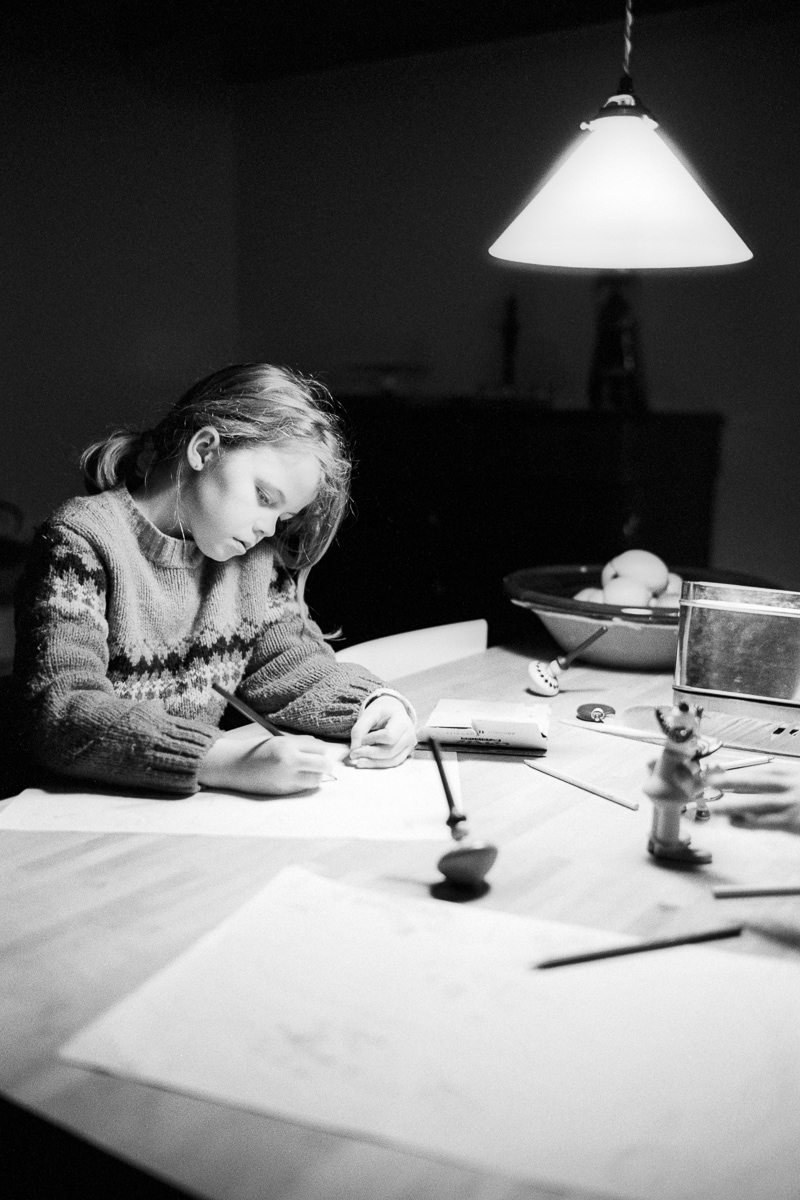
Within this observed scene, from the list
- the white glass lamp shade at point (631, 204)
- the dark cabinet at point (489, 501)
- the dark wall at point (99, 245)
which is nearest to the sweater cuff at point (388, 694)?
the white glass lamp shade at point (631, 204)

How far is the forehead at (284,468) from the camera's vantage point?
1358 mm

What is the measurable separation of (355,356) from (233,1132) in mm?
2294

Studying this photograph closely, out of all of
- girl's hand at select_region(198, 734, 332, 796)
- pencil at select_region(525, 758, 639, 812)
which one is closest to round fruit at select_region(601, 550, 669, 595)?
pencil at select_region(525, 758, 639, 812)

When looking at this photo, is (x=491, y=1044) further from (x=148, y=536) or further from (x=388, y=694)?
(x=148, y=536)

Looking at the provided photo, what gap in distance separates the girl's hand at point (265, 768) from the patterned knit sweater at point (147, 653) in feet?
0.07

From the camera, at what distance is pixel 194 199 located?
304 cm

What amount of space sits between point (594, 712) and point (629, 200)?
2.11 feet

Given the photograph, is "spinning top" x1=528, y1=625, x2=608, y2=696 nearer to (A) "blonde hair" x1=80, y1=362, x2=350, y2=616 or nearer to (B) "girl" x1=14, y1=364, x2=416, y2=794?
(B) "girl" x1=14, y1=364, x2=416, y2=794

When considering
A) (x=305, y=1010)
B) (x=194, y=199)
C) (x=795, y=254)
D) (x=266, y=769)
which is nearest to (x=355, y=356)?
(x=194, y=199)

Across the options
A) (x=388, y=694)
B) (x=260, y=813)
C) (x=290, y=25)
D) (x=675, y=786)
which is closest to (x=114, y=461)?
(x=388, y=694)

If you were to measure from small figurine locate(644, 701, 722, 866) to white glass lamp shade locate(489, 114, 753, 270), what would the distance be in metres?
0.69

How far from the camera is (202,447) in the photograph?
1371 millimetres

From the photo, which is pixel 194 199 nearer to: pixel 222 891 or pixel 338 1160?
pixel 222 891

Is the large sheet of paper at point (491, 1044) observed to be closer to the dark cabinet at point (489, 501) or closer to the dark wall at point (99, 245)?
the dark cabinet at point (489, 501)
